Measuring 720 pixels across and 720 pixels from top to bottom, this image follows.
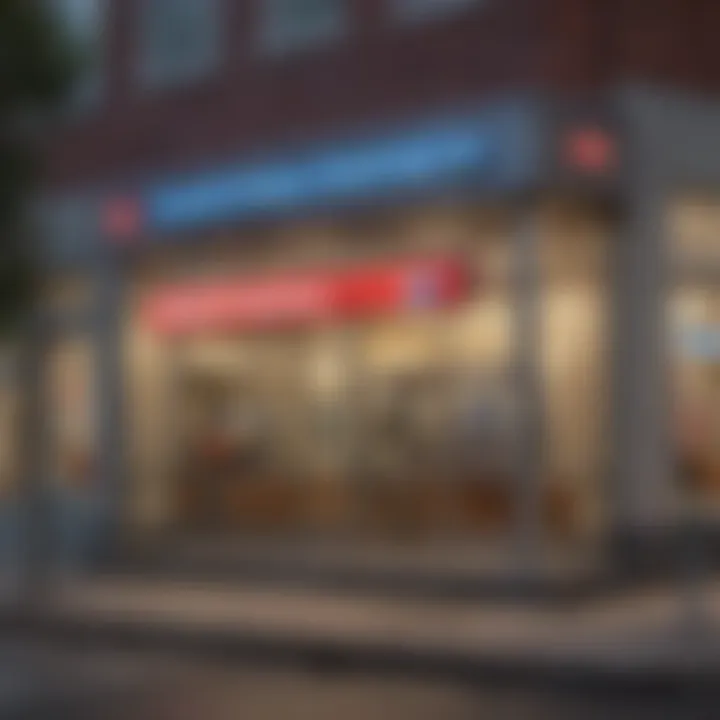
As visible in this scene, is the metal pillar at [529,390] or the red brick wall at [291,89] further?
the red brick wall at [291,89]

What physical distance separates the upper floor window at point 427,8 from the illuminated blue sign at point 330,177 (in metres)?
1.04

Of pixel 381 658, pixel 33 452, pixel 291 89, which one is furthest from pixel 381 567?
pixel 291 89

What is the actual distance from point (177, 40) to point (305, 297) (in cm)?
341

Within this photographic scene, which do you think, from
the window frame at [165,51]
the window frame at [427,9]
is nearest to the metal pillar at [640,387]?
the window frame at [427,9]

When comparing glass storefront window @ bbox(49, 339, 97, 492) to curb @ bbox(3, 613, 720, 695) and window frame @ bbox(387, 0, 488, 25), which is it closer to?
curb @ bbox(3, 613, 720, 695)

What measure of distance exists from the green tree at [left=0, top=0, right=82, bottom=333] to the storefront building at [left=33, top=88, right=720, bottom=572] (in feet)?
13.6

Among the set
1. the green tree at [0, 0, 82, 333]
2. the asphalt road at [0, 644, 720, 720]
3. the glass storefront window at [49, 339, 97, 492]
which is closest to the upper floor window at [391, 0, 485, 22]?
the green tree at [0, 0, 82, 333]

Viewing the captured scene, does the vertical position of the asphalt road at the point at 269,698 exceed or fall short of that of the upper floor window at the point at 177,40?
it falls short

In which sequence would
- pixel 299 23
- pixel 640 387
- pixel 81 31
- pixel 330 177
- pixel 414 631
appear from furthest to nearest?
pixel 299 23 → pixel 330 177 → pixel 640 387 → pixel 414 631 → pixel 81 31

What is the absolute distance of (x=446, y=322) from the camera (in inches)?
672

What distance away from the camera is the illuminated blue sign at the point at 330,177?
16297mm

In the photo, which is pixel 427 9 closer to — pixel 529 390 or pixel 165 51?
pixel 529 390

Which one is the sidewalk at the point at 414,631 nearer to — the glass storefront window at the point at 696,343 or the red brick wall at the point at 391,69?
the glass storefront window at the point at 696,343

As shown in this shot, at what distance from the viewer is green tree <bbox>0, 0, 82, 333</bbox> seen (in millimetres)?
12344
